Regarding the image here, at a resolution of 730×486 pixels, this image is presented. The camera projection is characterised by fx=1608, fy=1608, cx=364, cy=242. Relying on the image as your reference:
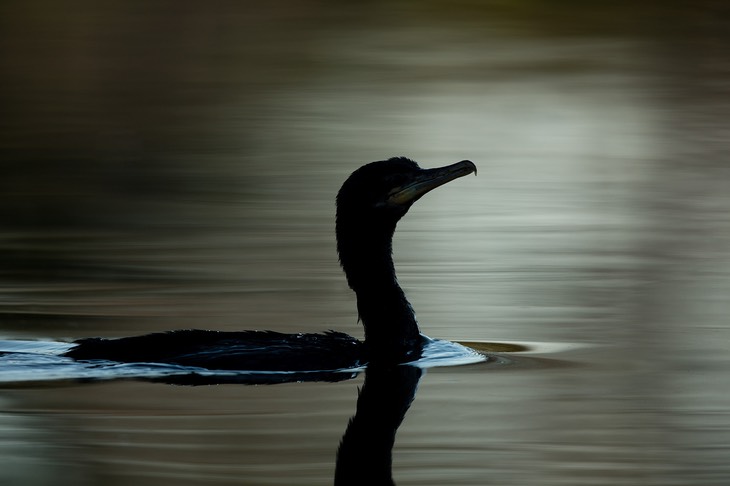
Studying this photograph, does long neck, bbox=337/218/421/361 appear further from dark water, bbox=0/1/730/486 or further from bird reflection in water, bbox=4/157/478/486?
dark water, bbox=0/1/730/486

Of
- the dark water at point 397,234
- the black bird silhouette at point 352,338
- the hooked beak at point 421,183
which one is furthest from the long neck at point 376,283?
the dark water at point 397,234

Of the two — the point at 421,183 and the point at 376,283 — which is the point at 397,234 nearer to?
the point at 376,283

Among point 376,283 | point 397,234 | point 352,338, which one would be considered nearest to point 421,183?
point 376,283

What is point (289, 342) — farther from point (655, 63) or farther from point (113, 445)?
point (655, 63)

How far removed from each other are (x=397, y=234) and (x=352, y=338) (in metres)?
5.36

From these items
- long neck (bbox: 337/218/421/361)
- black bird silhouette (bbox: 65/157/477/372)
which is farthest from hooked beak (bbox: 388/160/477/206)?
long neck (bbox: 337/218/421/361)

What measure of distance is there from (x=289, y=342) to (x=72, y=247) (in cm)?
525

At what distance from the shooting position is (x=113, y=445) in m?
6.71

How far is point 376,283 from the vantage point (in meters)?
9.07

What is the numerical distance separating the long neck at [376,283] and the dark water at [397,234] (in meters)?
0.57

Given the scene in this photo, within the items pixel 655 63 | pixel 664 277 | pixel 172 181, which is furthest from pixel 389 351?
pixel 655 63

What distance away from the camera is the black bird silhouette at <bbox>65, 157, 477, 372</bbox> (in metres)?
8.37

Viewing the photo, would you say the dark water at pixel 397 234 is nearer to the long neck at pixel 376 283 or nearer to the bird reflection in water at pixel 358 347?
the bird reflection in water at pixel 358 347

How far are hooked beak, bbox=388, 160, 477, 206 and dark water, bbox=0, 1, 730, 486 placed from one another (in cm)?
103
